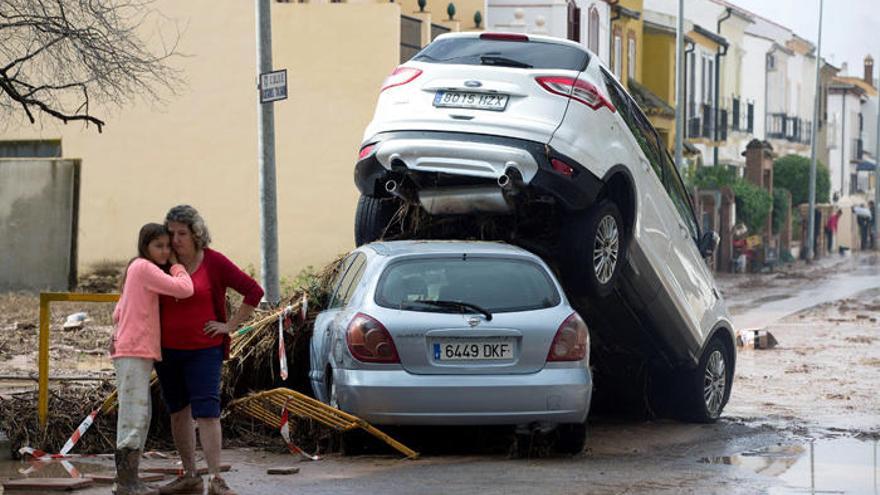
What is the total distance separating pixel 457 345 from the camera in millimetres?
10211

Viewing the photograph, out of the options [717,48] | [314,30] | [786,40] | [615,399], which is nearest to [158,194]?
[314,30]

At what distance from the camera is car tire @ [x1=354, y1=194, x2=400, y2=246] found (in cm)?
1242

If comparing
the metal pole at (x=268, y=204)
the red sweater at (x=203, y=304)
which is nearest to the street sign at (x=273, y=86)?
the metal pole at (x=268, y=204)

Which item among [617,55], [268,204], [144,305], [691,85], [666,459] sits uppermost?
Answer: [617,55]

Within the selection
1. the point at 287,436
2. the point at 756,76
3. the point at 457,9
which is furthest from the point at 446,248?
the point at 756,76

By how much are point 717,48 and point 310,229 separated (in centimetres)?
3438

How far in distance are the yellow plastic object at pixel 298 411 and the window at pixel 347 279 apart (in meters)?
0.75

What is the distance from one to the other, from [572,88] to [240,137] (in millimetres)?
16198

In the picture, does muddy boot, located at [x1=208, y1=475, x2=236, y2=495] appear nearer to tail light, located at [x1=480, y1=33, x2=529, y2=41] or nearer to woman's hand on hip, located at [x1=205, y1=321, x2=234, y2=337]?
woman's hand on hip, located at [x1=205, y1=321, x2=234, y2=337]

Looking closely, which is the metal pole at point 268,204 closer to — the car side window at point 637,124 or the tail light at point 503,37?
the tail light at point 503,37

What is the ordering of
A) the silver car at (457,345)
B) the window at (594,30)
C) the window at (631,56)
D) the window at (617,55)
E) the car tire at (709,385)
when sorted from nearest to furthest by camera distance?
the silver car at (457,345), the car tire at (709,385), the window at (594,30), the window at (617,55), the window at (631,56)

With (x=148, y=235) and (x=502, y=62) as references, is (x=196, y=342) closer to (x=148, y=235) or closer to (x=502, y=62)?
(x=148, y=235)

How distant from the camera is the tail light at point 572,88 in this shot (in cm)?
1162

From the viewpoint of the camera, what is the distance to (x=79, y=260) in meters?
27.8
